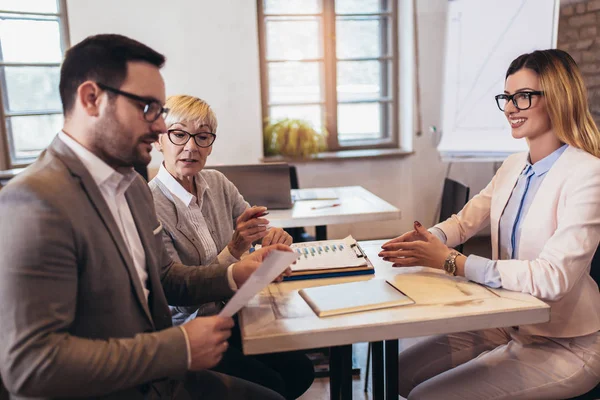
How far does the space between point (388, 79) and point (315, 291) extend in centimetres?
418

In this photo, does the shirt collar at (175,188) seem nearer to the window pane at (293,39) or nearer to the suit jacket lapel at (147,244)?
the suit jacket lapel at (147,244)

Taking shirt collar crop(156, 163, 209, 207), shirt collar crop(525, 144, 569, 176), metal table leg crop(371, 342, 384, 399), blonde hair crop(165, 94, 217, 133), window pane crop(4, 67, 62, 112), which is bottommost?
→ metal table leg crop(371, 342, 384, 399)

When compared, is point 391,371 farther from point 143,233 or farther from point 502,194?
point 143,233

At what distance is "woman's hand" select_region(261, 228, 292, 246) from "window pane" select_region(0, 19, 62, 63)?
356 centimetres

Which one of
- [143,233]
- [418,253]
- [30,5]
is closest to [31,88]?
[30,5]

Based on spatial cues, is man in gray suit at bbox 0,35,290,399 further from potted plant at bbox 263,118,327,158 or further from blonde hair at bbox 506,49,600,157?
potted plant at bbox 263,118,327,158

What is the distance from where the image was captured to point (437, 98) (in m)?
5.04

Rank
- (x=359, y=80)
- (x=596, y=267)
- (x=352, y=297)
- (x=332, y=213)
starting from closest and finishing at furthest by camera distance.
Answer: (x=352, y=297)
(x=596, y=267)
(x=332, y=213)
(x=359, y=80)

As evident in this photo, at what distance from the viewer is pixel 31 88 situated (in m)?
4.39

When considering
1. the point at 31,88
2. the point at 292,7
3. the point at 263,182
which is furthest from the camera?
the point at 292,7

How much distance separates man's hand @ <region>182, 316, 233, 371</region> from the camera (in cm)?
105

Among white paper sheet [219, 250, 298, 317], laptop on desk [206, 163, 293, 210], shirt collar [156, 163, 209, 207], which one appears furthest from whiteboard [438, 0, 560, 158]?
white paper sheet [219, 250, 298, 317]

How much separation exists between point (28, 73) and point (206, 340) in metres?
4.09

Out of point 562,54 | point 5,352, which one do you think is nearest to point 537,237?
point 562,54
